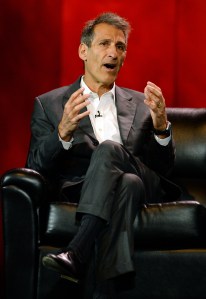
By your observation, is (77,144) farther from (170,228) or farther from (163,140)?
(170,228)

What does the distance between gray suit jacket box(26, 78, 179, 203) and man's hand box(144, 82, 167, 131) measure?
0.16 m

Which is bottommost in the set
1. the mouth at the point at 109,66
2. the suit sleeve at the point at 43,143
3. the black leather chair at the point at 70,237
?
the black leather chair at the point at 70,237

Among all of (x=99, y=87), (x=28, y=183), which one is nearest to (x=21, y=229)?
(x=28, y=183)

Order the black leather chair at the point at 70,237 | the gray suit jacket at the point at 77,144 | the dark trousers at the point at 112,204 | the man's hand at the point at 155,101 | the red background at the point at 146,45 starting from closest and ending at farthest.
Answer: the dark trousers at the point at 112,204 → the black leather chair at the point at 70,237 → the man's hand at the point at 155,101 → the gray suit jacket at the point at 77,144 → the red background at the point at 146,45

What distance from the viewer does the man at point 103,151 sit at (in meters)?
2.14

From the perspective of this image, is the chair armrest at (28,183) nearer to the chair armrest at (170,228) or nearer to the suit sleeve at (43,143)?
the suit sleeve at (43,143)

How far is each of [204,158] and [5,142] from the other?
38.5 inches

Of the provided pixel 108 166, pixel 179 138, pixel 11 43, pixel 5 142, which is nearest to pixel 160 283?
pixel 108 166

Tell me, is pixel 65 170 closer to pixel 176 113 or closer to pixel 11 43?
pixel 176 113

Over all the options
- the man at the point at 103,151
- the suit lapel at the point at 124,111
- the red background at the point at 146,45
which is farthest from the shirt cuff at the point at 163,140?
the red background at the point at 146,45

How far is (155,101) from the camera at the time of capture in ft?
7.89

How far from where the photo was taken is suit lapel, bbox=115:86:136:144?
2.72 m

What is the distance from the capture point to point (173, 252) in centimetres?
227

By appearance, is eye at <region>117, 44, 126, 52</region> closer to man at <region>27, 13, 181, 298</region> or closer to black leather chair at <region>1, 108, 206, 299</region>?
man at <region>27, 13, 181, 298</region>
